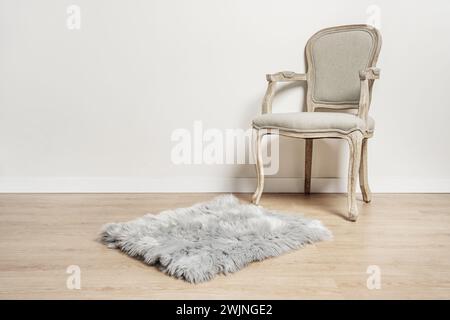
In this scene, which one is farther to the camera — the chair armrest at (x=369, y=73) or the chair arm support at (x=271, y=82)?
the chair arm support at (x=271, y=82)

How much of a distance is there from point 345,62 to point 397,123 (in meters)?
0.53

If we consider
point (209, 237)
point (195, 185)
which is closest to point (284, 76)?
point (195, 185)

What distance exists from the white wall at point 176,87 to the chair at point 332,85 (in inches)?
4.3

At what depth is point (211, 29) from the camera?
7.27ft

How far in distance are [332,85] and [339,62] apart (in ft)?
0.43

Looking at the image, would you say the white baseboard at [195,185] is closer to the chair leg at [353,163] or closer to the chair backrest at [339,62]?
the chair backrest at [339,62]

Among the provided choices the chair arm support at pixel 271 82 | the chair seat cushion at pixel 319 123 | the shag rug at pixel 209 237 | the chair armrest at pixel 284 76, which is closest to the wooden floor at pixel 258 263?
the shag rug at pixel 209 237

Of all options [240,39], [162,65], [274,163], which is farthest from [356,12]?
[162,65]

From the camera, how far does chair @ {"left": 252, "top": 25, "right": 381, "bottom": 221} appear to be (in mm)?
1774

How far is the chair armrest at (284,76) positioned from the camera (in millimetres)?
2092

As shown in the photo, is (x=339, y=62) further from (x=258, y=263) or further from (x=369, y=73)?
(x=258, y=263)

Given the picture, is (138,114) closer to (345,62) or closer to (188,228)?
(188,228)

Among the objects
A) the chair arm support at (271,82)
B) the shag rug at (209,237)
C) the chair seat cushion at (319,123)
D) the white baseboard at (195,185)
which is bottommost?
the white baseboard at (195,185)

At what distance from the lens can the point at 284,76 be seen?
2125 mm
